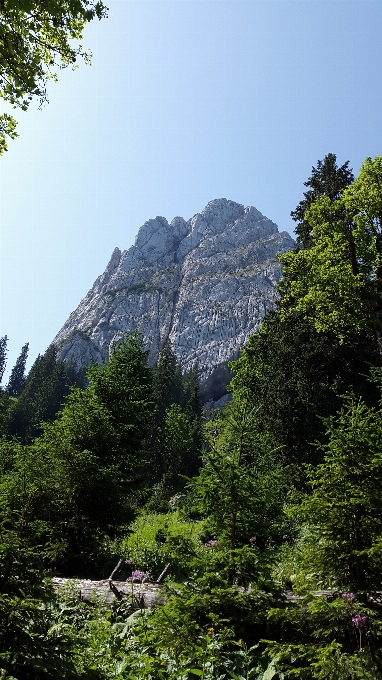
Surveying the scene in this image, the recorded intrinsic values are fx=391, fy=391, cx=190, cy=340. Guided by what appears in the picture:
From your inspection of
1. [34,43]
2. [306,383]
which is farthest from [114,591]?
[306,383]

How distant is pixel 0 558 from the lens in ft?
10.6

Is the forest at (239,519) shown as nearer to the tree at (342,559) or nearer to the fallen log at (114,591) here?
the tree at (342,559)

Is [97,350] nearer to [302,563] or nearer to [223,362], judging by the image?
[223,362]

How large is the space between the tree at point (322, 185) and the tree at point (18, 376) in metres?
87.2

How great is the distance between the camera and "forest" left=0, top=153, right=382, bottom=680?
4.07m

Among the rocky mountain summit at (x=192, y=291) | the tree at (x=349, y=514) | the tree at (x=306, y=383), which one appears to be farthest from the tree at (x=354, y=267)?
the rocky mountain summit at (x=192, y=291)

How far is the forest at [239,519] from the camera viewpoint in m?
4.07

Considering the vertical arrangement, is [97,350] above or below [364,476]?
above

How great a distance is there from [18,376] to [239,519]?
337 feet

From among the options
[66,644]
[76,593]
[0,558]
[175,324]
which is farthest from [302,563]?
[175,324]

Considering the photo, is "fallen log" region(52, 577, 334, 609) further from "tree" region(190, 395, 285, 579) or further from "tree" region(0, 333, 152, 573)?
"tree" region(190, 395, 285, 579)

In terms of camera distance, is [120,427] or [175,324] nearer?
[120,427]

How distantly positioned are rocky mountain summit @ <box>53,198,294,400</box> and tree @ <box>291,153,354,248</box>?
89312 millimetres

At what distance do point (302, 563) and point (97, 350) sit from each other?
466 ft
